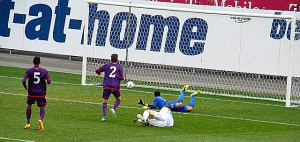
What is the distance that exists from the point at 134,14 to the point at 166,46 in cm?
184

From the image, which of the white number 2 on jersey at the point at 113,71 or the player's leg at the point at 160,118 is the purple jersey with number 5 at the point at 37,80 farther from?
the player's leg at the point at 160,118

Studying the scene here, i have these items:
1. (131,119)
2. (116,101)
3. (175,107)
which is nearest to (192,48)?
(175,107)

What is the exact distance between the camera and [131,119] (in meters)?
24.5

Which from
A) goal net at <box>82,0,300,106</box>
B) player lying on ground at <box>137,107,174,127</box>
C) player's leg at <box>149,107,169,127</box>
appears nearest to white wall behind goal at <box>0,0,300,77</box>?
goal net at <box>82,0,300,106</box>

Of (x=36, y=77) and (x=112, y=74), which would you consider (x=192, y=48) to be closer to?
(x=112, y=74)

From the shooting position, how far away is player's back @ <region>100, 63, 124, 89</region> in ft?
77.4

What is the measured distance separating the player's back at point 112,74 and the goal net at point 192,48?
873cm

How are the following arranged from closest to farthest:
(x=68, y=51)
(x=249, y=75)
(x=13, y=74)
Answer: (x=249, y=75), (x=13, y=74), (x=68, y=51)

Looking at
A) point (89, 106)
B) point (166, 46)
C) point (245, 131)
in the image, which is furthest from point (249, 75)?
point (245, 131)

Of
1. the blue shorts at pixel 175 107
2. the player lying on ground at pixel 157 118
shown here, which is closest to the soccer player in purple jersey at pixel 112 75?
the player lying on ground at pixel 157 118

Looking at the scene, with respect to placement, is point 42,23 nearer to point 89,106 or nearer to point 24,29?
point 24,29

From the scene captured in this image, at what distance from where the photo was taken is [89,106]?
2709 centimetres

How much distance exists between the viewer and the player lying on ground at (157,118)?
22.9m

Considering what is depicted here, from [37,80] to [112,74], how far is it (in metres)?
2.71
